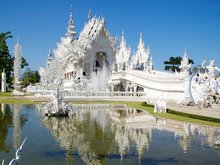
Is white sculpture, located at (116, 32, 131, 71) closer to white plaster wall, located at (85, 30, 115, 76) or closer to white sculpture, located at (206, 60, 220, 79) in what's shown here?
white plaster wall, located at (85, 30, 115, 76)

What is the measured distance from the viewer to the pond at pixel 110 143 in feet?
27.4

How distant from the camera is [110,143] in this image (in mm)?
10367

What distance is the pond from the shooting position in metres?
8.36

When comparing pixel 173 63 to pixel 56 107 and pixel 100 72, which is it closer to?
pixel 100 72

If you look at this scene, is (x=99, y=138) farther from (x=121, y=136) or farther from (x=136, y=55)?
(x=136, y=55)

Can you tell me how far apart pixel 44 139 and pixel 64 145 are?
1313mm

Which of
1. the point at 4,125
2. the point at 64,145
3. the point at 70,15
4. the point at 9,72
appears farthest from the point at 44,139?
the point at 9,72

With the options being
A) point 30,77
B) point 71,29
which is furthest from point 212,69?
point 30,77

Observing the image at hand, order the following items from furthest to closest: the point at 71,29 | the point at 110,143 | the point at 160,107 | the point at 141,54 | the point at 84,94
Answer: the point at 71,29 < the point at 141,54 < the point at 84,94 < the point at 160,107 < the point at 110,143

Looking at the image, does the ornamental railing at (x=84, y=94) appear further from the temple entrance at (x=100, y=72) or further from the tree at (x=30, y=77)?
the tree at (x=30, y=77)

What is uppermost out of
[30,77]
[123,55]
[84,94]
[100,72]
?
[123,55]

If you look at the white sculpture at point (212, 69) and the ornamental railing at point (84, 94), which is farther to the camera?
the ornamental railing at point (84, 94)

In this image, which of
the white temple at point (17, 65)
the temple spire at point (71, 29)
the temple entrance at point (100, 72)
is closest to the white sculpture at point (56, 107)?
the white temple at point (17, 65)

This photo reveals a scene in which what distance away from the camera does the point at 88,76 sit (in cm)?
4872
